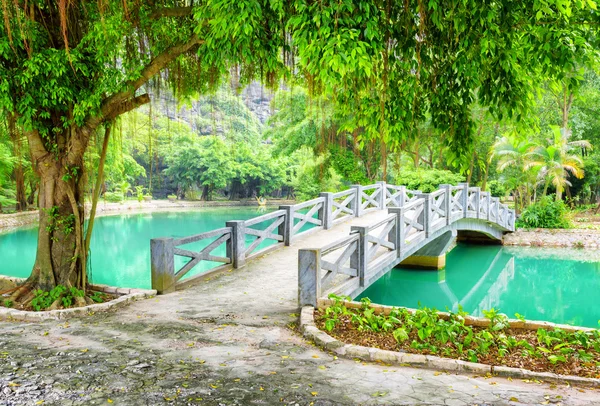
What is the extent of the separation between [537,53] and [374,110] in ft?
6.05

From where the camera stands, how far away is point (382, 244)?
33.1 feet

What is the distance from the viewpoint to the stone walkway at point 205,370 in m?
4.14

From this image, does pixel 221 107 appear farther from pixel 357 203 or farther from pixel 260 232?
pixel 260 232

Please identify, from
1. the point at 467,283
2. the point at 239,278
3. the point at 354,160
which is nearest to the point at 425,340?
the point at 239,278

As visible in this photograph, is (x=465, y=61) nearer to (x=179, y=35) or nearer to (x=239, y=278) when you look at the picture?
(x=179, y=35)

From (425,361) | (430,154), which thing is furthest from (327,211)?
(430,154)

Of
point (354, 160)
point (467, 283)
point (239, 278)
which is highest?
point (354, 160)

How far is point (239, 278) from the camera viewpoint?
29.3 feet

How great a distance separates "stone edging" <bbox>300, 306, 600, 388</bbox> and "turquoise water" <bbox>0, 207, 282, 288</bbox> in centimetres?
1083

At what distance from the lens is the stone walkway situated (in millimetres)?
4145

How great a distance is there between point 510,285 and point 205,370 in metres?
13.9

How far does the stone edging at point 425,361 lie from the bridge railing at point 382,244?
1.31 m

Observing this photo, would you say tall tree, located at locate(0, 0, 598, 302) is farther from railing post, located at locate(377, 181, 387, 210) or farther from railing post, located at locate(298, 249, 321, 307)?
railing post, located at locate(377, 181, 387, 210)

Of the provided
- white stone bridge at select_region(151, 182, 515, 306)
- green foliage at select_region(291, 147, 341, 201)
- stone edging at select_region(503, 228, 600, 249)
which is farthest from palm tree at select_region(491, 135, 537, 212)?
green foliage at select_region(291, 147, 341, 201)
